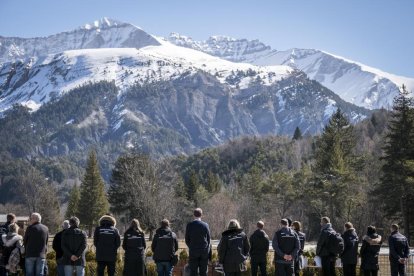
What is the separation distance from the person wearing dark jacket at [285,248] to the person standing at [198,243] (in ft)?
5.75

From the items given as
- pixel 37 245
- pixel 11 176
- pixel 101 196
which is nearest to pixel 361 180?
pixel 101 196

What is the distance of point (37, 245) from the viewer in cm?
1498

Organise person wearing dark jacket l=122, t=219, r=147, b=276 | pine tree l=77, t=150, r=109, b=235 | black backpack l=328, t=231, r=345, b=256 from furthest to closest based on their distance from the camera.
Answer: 1. pine tree l=77, t=150, r=109, b=235
2. black backpack l=328, t=231, r=345, b=256
3. person wearing dark jacket l=122, t=219, r=147, b=276

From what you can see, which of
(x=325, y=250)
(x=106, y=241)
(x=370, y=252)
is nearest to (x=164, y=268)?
(x=106, y=241)

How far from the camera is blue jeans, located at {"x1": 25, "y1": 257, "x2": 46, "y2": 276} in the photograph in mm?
15031

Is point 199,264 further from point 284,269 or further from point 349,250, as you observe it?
point 349,250

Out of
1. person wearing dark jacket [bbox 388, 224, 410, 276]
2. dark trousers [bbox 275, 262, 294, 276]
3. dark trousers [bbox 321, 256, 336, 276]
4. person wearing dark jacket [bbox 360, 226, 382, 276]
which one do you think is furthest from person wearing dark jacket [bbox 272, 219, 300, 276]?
person wearing dark jacket [bbox 388, 224, 410, 276]

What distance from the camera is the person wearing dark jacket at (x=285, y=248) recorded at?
15.7 m

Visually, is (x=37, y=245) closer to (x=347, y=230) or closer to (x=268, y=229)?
(x=347, y=230)

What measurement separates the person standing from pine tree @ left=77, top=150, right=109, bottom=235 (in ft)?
196

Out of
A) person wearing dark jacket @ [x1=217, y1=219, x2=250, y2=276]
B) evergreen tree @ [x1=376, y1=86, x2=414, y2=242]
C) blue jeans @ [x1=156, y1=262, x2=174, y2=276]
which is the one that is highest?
evergreen tree @ [x1=376, y1=86, x2=414, y2=242]

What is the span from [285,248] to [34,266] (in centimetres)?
598

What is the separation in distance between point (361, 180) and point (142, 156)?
72.2 feet

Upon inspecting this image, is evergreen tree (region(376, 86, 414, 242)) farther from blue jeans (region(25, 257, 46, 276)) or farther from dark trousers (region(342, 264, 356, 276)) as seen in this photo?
blue jeans (region(25, 257, 46, 276))
